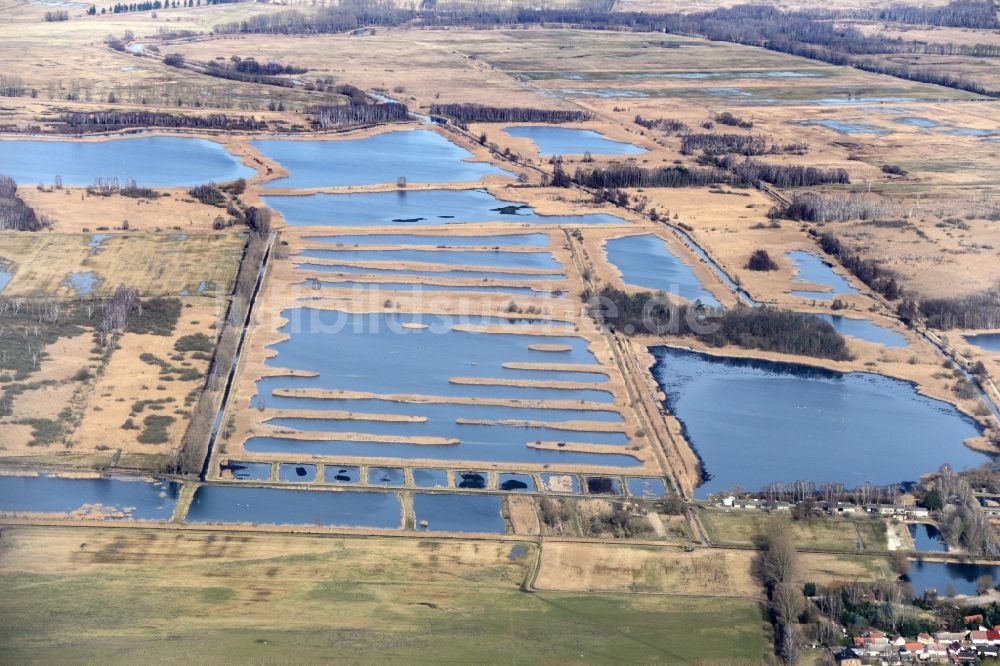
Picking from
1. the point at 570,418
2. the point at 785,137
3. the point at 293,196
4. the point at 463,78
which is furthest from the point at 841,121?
the point at 570,418

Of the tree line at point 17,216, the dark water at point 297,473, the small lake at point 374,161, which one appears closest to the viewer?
the dark water at point 297,473

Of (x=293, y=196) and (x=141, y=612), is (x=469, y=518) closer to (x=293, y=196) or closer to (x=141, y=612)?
(x=141, y=612)

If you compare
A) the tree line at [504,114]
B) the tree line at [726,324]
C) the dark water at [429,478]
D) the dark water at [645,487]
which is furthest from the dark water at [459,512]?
the tree line at [504,114]

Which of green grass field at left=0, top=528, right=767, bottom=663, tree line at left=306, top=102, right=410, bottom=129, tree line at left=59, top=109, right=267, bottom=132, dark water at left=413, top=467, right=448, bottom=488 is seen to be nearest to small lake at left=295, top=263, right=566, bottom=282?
dark water at left=413, top=467, right=448, bottom=488

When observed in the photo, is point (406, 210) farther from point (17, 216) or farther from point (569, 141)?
point (569, 141)

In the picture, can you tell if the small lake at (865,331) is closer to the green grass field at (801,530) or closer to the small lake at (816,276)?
the small lake at (816,276)

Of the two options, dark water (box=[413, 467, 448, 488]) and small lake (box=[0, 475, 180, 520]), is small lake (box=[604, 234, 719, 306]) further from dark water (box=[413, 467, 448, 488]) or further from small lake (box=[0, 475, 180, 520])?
small lake (box=[0, 475, 180, 520])
